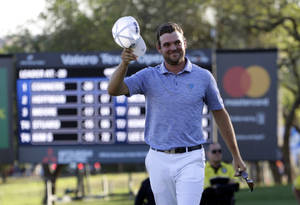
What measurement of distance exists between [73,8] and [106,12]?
1187mm

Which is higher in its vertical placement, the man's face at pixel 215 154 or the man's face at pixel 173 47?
the man's face at pixel 173 47

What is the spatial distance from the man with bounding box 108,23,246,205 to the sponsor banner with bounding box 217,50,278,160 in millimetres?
10719

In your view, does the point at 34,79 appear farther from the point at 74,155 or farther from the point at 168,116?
the point at 168,116

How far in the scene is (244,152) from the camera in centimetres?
1684

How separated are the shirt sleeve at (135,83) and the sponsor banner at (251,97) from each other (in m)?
10.7

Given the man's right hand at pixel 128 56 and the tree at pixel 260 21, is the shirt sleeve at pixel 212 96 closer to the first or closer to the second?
the man's right hand at pixel 128 56

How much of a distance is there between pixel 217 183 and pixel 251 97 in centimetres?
617

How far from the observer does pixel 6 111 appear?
16.9m

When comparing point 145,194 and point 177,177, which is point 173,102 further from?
point 145,194

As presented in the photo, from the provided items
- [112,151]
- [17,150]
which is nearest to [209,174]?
[112,151]

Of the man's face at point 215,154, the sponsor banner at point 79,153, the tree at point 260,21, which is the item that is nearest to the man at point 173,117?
the man's face at point 215,154

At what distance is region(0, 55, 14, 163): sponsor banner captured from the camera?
16828 mm

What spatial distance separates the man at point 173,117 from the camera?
6031mm

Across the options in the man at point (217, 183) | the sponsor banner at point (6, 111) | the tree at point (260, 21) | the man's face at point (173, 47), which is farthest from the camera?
the tree at point (260, 21)
